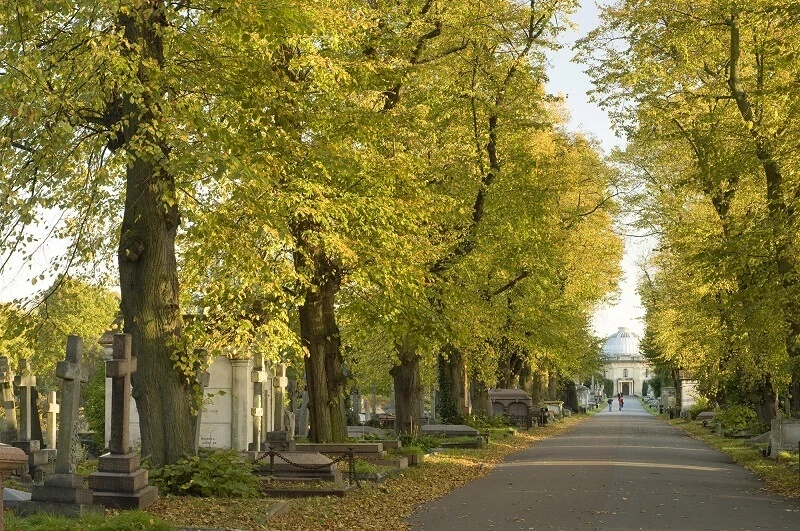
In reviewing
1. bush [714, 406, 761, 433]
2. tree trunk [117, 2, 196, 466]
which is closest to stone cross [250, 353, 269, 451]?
tree trunk [117, 2, 196, 466]

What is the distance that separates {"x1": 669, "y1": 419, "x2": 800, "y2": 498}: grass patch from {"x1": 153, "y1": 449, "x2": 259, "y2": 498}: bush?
8578mm

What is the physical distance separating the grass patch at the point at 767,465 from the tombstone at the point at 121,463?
1019 cm

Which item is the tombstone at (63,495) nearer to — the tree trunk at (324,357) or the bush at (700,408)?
the tree trunk at (324,357)

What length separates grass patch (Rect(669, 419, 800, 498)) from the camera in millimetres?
19031

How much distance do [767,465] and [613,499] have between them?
28.9 feet

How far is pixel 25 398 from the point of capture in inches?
921

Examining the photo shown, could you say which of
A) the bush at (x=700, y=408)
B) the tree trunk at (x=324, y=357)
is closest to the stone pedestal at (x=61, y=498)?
the tree trunk at (x=324, y=357)

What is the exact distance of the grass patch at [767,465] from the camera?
1903 cm

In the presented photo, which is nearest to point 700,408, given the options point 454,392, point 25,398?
point 454,392

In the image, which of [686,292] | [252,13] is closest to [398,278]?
[252,13]

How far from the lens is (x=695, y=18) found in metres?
25.8

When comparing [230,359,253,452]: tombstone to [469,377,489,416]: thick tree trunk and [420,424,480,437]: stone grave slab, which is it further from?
[469,377,489,416]: thick tree trunk

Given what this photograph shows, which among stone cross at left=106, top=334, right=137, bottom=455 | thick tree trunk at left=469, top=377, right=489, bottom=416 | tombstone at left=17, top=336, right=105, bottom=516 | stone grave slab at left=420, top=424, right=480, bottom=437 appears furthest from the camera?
thick tree trunk at left=469, top=377, right=489, bottom=416

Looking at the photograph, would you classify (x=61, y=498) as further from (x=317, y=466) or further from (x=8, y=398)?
(x=8, y=398)
